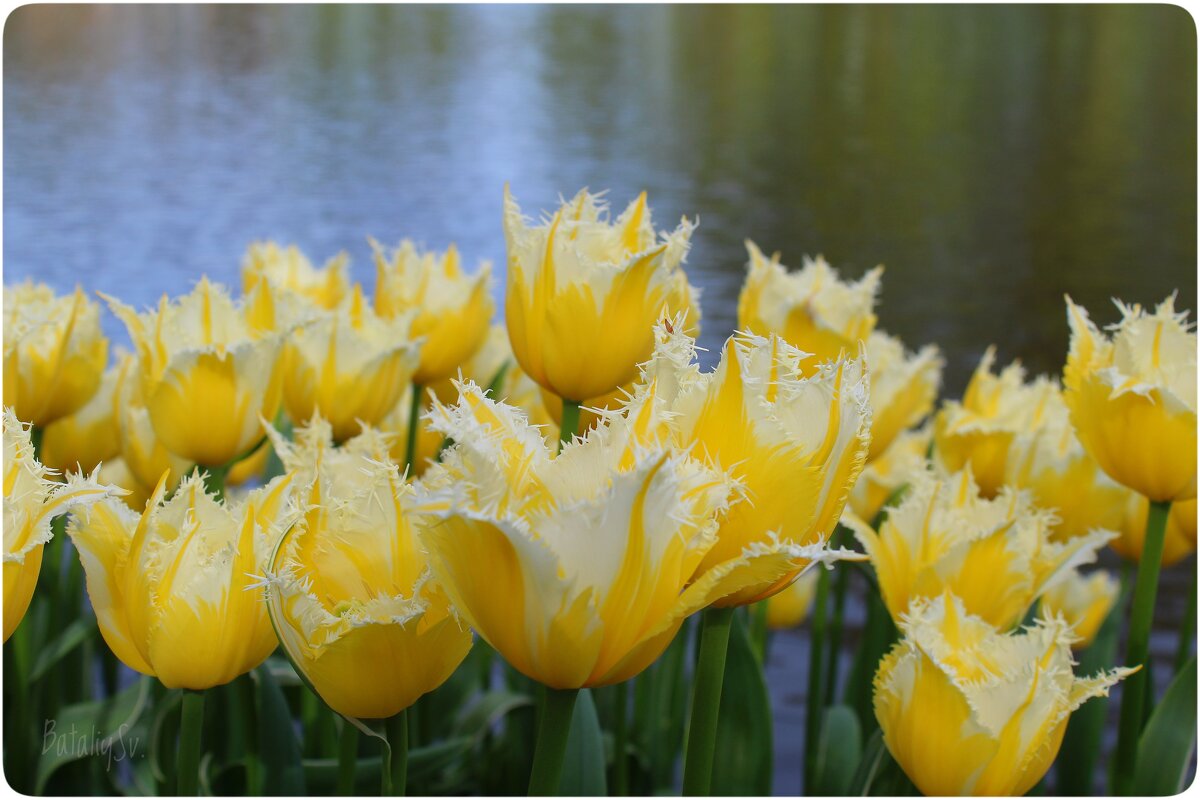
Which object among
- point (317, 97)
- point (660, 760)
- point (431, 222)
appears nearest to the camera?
point (660, 760)

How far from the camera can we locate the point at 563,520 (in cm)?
50

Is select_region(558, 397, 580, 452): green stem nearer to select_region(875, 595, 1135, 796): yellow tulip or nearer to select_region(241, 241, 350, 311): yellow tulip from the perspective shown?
select_region(875, 595, 1135, 796): yellow tulip

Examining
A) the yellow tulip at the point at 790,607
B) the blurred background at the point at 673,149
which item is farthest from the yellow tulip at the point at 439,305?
the yellow tulip at the point at 790,607

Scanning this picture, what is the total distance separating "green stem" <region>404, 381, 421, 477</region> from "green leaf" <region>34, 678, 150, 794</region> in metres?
0.34

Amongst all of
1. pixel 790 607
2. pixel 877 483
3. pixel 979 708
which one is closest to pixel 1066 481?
pixel 877 483

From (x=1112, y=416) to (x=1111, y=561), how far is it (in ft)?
9.56

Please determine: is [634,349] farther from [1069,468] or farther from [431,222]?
[431,222]

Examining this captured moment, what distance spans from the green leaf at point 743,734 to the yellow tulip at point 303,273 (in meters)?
0.61

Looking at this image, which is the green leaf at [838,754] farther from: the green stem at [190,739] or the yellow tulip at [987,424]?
the green stem at [190,739]

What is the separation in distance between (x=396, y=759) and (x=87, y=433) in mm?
745

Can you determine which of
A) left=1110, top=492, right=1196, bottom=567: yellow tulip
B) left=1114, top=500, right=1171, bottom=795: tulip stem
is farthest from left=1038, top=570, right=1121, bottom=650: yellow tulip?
left=1114, top=500, right=1171, bottom=795: tulip stem

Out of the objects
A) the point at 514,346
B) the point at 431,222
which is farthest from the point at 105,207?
the point at 514,346

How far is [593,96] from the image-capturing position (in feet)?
50.1

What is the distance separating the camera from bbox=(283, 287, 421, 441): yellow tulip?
1223 millimetres
